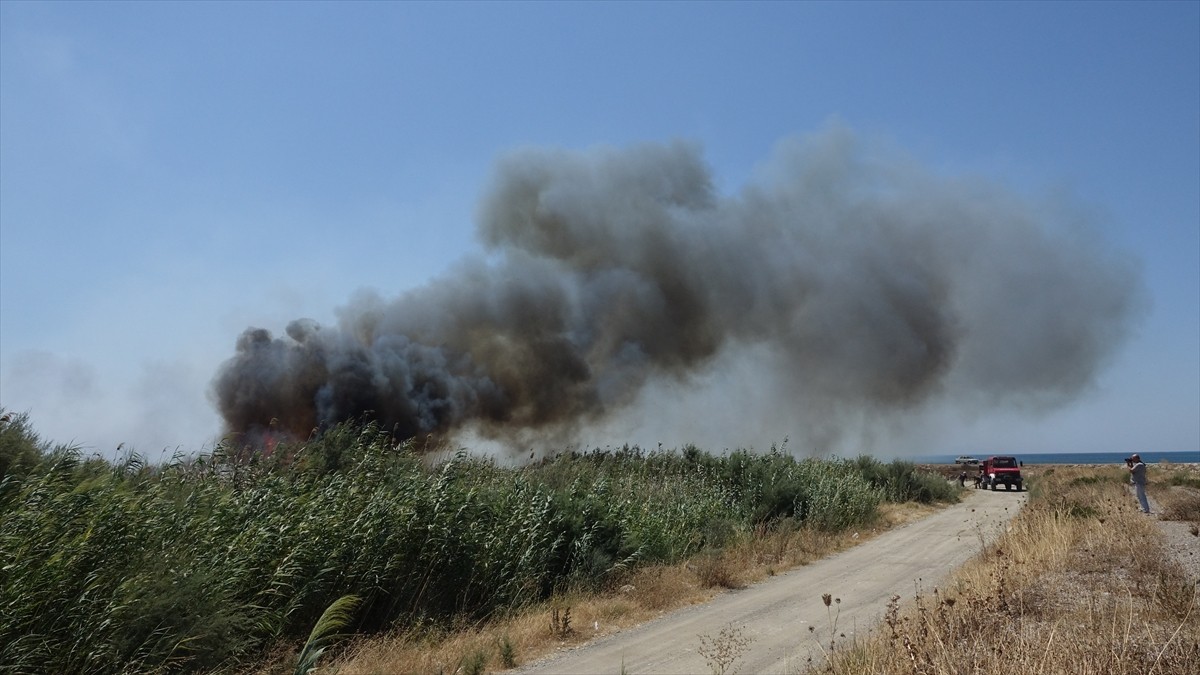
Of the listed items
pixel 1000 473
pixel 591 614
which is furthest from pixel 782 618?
pixel 1000 473

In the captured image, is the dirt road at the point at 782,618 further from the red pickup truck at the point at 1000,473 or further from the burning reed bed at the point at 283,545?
the red pickup truck at the point at 1000,473

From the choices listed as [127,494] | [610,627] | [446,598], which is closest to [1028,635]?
[610,627]

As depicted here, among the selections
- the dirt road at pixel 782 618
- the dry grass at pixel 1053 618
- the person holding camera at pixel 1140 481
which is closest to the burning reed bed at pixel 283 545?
the dirt road at pixel 782 618

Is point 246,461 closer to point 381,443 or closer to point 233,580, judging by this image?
point 381,443

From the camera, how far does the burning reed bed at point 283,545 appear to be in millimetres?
5695

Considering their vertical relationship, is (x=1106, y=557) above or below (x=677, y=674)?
above

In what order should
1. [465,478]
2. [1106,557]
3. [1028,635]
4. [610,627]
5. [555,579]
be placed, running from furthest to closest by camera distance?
1. [465,478]
2. [555,579]
3. [1106,557]
4. [610,627]
5. [1028,635]

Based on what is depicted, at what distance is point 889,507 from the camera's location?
24.2 m

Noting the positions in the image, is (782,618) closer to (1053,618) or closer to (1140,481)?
(1053,618)

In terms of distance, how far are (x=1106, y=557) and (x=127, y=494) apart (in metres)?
11.5

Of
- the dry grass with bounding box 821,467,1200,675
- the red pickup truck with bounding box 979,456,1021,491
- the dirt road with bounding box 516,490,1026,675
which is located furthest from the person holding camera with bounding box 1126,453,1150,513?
the red pickup truck with bounding box 979,456,1021,491

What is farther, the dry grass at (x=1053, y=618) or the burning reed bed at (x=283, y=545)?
the burning reed bed at (x=283, y=545)

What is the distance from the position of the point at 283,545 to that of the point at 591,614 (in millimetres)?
3808

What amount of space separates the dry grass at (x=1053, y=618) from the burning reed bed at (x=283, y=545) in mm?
3989
